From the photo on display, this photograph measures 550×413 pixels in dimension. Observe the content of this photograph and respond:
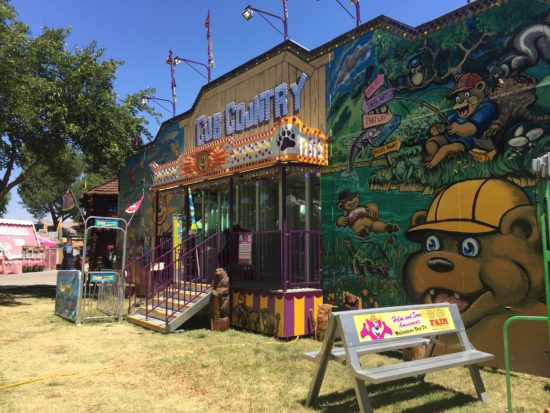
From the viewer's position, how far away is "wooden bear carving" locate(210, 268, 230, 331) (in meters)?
8.61

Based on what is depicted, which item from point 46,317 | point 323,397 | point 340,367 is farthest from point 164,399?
point 46,317

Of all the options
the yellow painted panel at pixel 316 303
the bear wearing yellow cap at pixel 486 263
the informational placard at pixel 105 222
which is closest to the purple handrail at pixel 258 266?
the yellow painted panel at pixel 316 303

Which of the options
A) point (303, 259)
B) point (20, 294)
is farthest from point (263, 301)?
point (20, 294)

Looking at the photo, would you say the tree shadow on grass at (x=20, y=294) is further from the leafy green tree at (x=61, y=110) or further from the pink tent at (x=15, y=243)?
the pink tent at (x=15, y=243)

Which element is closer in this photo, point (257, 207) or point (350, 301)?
point (350, 301)

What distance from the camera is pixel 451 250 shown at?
644 cm

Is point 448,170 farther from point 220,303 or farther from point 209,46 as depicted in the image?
point 209,46

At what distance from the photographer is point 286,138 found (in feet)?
25.7

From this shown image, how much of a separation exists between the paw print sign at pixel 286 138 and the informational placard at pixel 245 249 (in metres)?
1.92

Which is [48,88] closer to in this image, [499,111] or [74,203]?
[74,203]

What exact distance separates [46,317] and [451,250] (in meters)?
9.00

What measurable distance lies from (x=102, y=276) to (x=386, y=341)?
7588mm

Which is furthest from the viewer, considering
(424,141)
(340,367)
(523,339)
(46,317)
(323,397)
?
(46,317)

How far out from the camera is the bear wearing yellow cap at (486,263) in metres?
5.60
